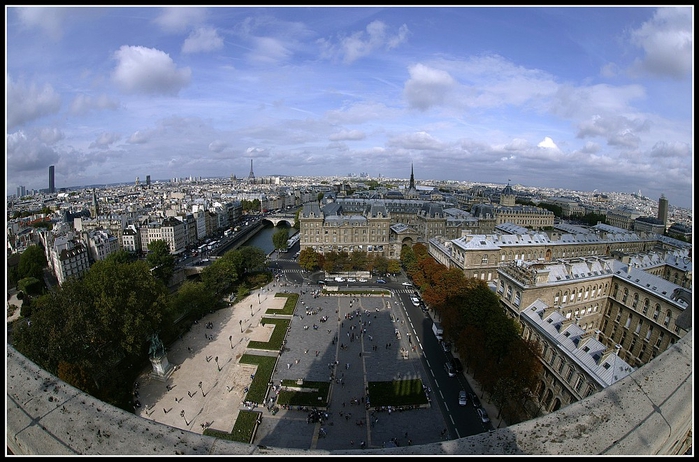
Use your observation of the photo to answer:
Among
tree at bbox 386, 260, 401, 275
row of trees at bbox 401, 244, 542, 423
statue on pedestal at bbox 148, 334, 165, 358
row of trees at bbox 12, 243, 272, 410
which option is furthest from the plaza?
tree at bbox 386, 260, 401, 275

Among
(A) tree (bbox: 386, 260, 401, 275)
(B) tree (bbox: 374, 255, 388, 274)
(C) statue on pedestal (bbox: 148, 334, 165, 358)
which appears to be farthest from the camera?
(A) tree (bbox: 386, 260, 401, 275)

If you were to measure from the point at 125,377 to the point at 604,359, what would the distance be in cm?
3808

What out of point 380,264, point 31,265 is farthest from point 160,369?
point 31,265

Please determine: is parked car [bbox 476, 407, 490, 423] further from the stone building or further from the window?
the window

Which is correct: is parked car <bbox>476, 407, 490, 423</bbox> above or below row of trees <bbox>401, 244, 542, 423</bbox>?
below

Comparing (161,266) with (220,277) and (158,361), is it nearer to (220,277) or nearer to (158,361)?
(220,277)

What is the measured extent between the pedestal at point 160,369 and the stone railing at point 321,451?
17.8 meters

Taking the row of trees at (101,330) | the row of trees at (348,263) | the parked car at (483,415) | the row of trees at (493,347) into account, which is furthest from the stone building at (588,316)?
the row of trees at (101,330)

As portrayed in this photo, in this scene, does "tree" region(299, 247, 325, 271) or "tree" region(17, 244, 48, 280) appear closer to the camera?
"tree" region(17, 244, 48, 280)

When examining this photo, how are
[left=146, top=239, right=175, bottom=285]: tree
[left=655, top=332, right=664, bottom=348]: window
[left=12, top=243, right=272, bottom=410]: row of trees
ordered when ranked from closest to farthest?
1. [left=12, top=243, right=272, bottom=410]: row of trees
2. [left=655, top=332, right=664, bottom=348]: window
3. [left=146, top=239, right=175, bottom=285]: tree

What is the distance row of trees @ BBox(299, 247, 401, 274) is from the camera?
194 feet

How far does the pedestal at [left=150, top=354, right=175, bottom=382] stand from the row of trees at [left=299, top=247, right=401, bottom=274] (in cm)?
3104

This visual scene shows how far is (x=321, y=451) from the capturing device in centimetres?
983

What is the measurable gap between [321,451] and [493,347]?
73.0 feet
